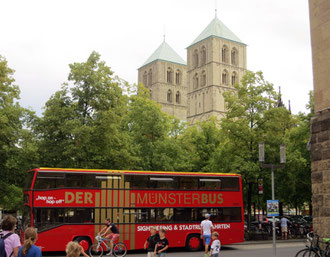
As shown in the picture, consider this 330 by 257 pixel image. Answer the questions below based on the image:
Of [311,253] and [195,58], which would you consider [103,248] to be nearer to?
[311,253]

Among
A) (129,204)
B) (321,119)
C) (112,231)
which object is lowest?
(112,231)

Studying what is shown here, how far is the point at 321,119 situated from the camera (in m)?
14.3

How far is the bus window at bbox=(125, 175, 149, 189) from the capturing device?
66.4 ft

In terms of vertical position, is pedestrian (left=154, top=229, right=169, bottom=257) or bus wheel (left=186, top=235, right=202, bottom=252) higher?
pedestrian (left=154, top=229, right=169, bottom=257)

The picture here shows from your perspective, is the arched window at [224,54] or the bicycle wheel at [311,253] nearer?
the bicycle wheel at [311,253]

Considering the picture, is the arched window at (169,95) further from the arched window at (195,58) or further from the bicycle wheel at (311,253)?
the bicycle wheel at (311,253)

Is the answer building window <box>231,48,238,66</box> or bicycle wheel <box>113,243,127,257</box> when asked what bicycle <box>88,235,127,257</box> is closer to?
bicycle wheel <box>113,243,127,257</box>

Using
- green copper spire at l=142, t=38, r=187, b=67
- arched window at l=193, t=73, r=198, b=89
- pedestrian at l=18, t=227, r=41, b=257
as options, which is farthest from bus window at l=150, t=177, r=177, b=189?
green copper spire at l=142, t=38, r=187, b=67

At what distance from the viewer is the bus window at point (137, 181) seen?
66.4ft

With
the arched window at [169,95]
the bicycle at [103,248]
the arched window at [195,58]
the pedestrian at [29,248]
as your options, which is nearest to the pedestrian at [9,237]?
the pedestrian at [29,248]

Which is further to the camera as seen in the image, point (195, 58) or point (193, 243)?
point (195, 58)

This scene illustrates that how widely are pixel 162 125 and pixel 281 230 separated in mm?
11983


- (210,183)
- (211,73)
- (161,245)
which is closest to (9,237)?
(161,245)

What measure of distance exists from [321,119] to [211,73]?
81.3m
